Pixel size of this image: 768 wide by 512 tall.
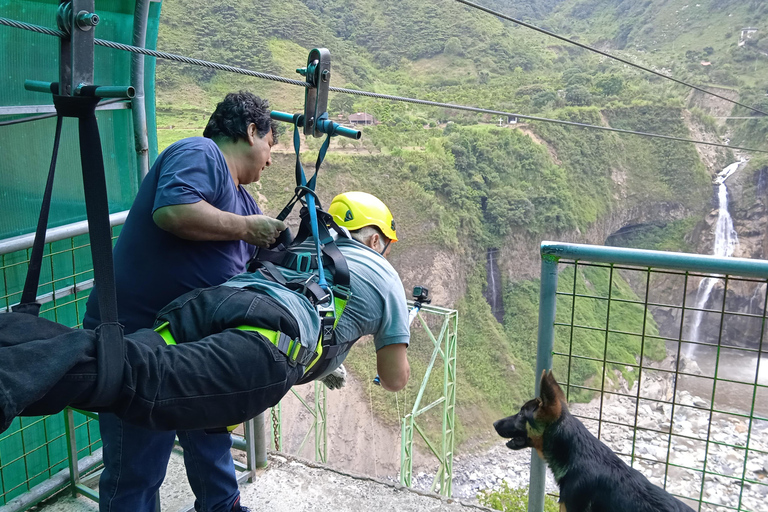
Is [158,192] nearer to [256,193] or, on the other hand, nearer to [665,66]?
[256,193]

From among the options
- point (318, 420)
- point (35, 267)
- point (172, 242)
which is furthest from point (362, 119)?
point (35, 267)

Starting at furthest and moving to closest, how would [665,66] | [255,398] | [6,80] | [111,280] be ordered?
[665,66] < [6,80] < [255,398] < [111,280]

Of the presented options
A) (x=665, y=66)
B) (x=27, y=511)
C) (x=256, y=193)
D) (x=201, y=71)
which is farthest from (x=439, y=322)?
(x=665, y=66)

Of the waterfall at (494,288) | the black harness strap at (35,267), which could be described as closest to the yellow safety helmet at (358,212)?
the black harness strap at (35,267)

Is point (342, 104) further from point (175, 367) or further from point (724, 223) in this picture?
point (175, 367)

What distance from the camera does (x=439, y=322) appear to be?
2777cm

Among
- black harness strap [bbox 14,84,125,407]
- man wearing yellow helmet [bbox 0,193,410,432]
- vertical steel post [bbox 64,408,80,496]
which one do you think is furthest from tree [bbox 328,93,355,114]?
black harness strap [bbox 14,84,125,407]

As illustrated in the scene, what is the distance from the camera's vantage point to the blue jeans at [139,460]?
1857mm

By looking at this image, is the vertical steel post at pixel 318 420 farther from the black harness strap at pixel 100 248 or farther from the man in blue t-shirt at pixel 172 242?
the black harness strap at pixel 100 248

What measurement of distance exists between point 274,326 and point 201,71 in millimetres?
36793

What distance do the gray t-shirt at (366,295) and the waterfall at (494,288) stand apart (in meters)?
30.2

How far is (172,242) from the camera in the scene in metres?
1.77

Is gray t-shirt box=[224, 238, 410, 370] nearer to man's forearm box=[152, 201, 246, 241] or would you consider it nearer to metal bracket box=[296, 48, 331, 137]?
man's forearm box=[152, 201, 246, 241]

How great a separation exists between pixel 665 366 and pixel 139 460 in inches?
1190
